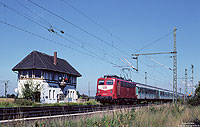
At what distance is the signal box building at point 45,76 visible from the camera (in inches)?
1658

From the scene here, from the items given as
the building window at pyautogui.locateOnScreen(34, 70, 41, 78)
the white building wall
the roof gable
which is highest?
the roof gable

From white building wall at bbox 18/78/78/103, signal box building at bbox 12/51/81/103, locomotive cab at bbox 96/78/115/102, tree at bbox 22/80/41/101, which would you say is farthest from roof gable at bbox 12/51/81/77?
locomotive cab at bbox 96/78/115/102

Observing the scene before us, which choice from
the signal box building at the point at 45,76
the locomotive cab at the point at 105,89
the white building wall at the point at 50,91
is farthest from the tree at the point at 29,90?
the locomotive cab at the point at 105,89

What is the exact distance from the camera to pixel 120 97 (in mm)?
32969

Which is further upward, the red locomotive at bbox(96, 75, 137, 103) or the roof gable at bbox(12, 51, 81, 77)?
the roof gable at bbox(12, 51, 81, 77)

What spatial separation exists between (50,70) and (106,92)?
15.8m

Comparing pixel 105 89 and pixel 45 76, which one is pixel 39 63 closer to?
pixel 45 76

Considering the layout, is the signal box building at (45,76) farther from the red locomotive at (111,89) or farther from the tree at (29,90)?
the red locomotive at (111,89)

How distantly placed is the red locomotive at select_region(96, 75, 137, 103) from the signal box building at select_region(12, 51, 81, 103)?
10.4 m

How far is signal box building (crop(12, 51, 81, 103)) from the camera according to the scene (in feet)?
138

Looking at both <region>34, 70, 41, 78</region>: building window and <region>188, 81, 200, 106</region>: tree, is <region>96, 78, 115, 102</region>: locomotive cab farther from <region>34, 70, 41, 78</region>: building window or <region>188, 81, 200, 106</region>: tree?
<region>34, 70, 41, 78</region>: building window

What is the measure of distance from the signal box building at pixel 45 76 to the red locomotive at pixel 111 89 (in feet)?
34.1

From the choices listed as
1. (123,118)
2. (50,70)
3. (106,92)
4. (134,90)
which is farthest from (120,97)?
(123,118)

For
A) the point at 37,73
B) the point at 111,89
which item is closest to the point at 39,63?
the point at 37,73
